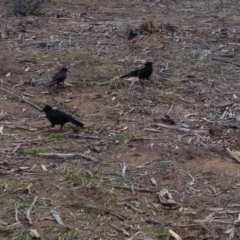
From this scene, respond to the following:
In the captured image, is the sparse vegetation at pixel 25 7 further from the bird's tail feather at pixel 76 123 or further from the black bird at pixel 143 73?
the bird's tail feather at pixel 76 123

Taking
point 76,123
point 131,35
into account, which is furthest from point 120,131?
point 131,35

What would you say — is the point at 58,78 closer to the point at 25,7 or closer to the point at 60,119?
the point at 60,119

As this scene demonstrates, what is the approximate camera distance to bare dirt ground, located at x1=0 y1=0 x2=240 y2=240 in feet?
18.4

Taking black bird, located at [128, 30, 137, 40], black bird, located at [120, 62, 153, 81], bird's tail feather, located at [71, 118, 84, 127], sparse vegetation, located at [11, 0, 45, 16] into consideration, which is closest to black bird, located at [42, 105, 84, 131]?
bird's tail feather, located at [71, 118, 84, 127]

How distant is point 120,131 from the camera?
25.5 ft

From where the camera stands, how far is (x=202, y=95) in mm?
9484

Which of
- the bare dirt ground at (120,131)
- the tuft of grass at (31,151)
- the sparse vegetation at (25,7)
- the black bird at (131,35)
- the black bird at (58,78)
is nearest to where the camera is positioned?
the bare dirt ground at (120,131)

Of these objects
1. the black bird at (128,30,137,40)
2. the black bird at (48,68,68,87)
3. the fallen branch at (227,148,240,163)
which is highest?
the fallen branch at (227,148,240,163)

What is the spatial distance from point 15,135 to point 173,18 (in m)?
8.19

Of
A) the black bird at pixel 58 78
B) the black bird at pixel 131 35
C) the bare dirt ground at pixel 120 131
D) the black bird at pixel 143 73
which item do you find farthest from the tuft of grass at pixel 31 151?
the black bird at pixel 131 35

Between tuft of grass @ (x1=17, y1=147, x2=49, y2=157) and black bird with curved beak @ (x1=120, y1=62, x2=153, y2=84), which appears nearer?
tuft of grass @ (x1=17, y1=147, x2=49, y2=157)

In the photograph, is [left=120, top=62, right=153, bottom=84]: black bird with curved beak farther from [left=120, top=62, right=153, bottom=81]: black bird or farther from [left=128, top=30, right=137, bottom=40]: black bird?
[left=128, top=30, right=137, bottom=40]: black bird

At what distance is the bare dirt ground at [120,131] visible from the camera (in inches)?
221

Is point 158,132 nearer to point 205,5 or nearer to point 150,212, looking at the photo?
point 150,212
